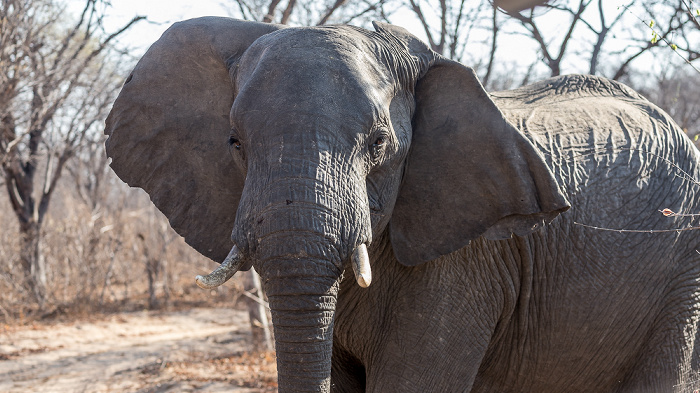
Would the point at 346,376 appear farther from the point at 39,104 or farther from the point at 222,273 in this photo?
the point at 39,104

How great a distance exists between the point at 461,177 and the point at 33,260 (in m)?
9.30

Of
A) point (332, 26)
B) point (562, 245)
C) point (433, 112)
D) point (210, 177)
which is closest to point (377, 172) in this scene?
point (433, 112)

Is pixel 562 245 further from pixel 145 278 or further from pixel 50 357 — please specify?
pixel 145 278

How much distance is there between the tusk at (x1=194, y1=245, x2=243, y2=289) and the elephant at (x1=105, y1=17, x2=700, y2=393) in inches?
0.6

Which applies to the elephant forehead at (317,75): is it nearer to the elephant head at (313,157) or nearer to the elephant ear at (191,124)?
the elephant head at (313,157)

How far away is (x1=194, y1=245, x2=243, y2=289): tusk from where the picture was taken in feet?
7.24

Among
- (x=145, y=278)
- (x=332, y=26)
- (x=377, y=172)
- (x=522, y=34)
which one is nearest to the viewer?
(x=377, y=172)

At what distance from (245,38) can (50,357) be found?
20.9 ft

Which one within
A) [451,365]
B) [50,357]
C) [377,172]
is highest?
[377,172]

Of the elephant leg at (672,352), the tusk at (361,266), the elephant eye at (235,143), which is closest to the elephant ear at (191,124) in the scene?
the elephant eye at (235,143)

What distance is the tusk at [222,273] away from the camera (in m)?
2.21

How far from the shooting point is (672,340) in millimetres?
3223

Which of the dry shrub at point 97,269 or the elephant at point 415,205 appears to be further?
the dry shrub at point 97,269

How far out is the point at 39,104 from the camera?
9.74m
